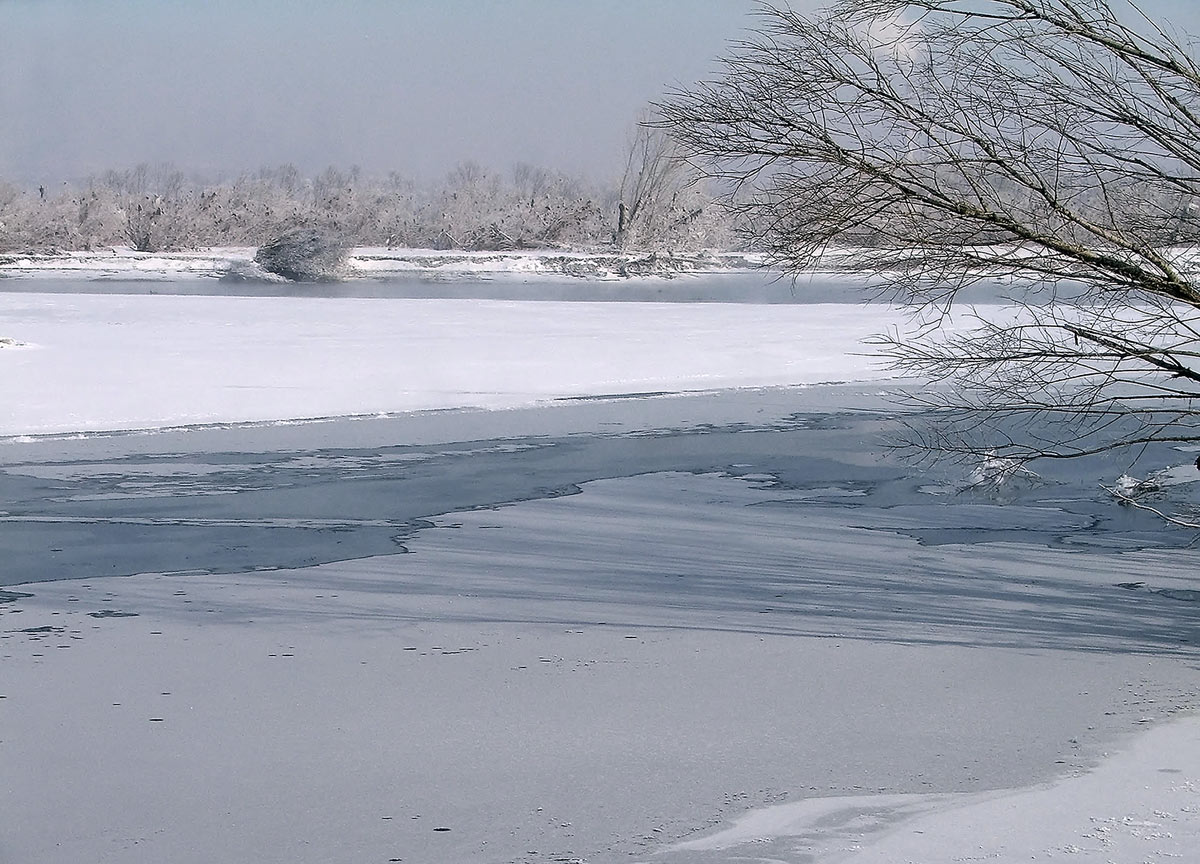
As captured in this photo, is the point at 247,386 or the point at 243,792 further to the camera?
the point at 247,386

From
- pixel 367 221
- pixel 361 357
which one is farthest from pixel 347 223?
pixel 361 357

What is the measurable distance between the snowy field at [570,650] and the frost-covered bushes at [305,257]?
3297 cm

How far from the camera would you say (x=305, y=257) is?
4750 centimetres

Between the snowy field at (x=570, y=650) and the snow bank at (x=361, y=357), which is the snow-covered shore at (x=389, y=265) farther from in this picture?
the snowy field at (x=570, y=650)

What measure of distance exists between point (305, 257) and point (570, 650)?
4222cm

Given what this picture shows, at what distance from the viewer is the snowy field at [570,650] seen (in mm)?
4762

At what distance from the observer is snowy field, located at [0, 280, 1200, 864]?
4762 millimetres

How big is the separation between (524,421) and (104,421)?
3910 mm

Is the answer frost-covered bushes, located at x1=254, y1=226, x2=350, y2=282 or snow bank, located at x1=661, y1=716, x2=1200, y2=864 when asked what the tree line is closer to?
frost-covered bushes, located at x1=254, y1=226, x2=350, y2=282

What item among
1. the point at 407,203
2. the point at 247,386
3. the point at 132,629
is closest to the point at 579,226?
the point at 407,203

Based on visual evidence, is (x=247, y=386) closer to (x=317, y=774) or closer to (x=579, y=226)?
(x=317, y=774)

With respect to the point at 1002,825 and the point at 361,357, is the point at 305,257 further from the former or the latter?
the point at 1002,825

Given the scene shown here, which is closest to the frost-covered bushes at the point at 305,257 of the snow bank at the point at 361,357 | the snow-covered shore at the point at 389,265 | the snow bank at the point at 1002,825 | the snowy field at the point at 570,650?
the snow-covered shore at the point at 389,265

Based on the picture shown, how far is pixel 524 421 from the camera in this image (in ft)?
48.6
